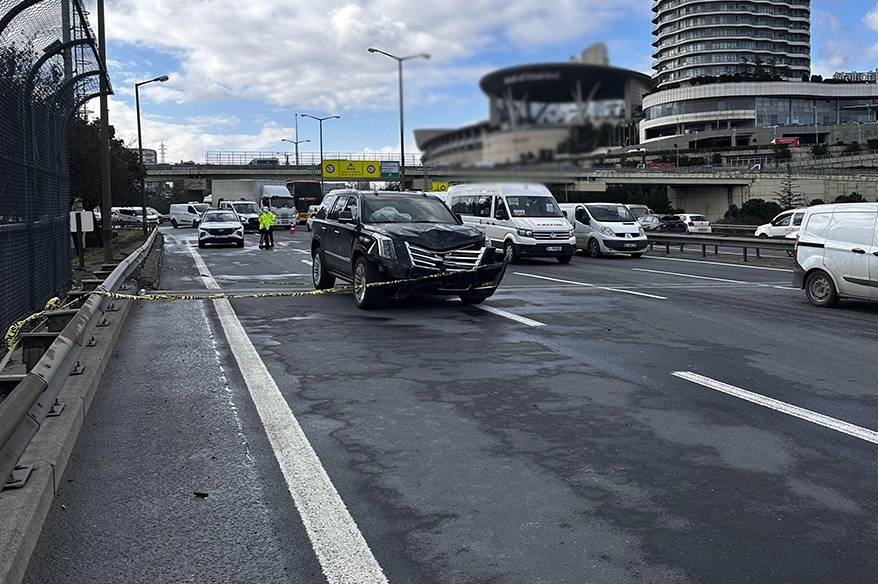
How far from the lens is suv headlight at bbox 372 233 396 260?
1198 cm

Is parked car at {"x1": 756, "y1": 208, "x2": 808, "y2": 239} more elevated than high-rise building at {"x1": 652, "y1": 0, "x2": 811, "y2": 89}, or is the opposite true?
high-rise building at {"x1": 652, "y1": 0, "x2": 811, "y2": 89}

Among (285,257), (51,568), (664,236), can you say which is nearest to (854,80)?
(664,236)

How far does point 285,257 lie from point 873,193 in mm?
61052

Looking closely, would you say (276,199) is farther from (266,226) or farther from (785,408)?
(785,408)

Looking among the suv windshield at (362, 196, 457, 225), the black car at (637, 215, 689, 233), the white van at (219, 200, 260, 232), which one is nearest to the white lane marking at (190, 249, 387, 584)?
the suv windshield at (362, 196, 457, 225)

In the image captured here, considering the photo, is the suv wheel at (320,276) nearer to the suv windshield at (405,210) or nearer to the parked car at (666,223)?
the suv windshield at (405,210)

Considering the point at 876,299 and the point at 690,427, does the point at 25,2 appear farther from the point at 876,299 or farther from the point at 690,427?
the point at 876,299

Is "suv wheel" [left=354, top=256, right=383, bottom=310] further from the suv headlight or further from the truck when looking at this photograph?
the truck

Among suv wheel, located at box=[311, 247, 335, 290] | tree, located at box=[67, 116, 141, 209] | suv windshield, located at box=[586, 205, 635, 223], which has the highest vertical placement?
tree, located at box=[67, 116, 141, 209]

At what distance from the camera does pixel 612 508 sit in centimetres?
470

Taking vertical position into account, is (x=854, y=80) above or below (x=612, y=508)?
above

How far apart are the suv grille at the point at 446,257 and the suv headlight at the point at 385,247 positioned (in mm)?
229

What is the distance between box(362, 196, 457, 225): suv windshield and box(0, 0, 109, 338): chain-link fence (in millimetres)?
4410

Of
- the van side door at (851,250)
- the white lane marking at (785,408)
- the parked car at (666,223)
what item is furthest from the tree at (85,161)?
the white lane marking at (785,408)
